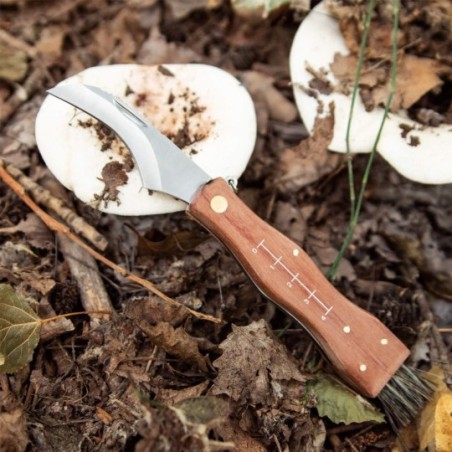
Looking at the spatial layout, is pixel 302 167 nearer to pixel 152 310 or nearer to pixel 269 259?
pixel 269 259

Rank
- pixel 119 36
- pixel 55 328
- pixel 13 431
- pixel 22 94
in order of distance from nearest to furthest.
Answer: pixel 13 431, pixel 55 328, pixel 22 94, pixel 119 36

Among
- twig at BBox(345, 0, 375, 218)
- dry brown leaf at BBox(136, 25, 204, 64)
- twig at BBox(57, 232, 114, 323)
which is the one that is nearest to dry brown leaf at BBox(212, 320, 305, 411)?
twig at BBox(57, 232, 114, 323)

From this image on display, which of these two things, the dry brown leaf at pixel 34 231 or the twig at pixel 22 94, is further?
the twig at pixel 22 94

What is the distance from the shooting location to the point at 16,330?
226 centimetres

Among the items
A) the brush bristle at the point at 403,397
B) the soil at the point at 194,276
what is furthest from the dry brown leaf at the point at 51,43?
the brush bristle at the point at 403,397

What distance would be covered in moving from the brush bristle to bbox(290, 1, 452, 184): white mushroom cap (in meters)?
0.93

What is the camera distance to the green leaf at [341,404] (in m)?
2.32

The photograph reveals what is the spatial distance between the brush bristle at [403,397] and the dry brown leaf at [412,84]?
4.38ft

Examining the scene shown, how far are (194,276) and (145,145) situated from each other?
708 mm

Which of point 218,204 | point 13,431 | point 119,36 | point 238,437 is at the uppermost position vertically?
point 119,36

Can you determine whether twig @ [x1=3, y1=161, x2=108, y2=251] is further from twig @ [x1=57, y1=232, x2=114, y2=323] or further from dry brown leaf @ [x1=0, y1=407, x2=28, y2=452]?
dry brown leaf @ [x1=0, y1=407, x2=28, y2=452]

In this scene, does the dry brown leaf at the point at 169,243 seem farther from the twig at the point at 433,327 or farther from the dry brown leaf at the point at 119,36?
the dry brown leaf at the point at 119,36

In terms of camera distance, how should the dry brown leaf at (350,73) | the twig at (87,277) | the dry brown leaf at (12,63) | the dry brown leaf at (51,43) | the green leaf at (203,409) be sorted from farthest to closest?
1. the dry brown leaf at (51,43)
2. the dry brown leaf at (12,63)
3. the dry brown leaf at (350,73)
4. the twig at (87,277)
5. the green leaf at (203,409)

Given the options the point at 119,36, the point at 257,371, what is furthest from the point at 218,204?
the point at 119,36
